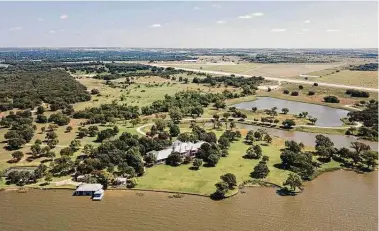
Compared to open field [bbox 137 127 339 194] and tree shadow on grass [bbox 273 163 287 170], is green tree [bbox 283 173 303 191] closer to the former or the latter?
open field [bbox 137 127 339 194]

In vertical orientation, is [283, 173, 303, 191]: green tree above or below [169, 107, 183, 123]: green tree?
below

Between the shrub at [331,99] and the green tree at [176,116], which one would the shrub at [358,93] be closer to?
the shrub at [331,99]

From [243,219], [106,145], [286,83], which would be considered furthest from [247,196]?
[286,83]

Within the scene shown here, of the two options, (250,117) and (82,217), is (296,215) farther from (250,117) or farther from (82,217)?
(250,117)

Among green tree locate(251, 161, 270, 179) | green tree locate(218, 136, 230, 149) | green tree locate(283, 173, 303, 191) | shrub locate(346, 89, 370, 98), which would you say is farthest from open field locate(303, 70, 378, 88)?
green tree locate(283, 173, 303, 191)

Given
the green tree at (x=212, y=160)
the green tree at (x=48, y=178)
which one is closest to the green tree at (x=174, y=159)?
the green tree at (x=212, y=160)

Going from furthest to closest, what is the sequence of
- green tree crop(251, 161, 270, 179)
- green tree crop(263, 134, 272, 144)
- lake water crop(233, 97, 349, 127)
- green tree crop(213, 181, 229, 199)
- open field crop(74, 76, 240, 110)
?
open field crop(74, 76, 240, 110), lake water crop(233, 97, 349, 127), green tree crop(263, 134, 272, 144), green tree crop(251, 161, 270, 179), green tree crop(213, 181, 229, 199)

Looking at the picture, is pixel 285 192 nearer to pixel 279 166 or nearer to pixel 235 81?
pixel 279 166
